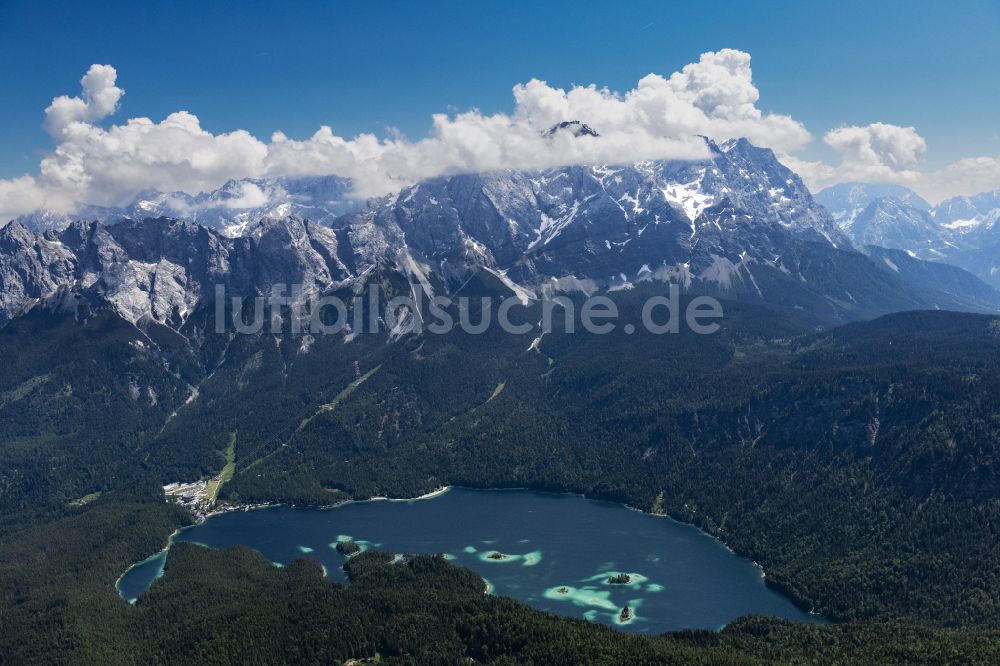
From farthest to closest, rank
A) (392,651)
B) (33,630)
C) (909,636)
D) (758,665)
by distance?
(33,630) → (392,651) → (909,636) → (758,665)

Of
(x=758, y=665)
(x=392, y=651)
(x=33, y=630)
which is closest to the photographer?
(x=758, y=665)

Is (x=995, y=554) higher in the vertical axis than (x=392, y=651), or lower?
higher

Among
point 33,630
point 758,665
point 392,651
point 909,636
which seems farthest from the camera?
point 33,630

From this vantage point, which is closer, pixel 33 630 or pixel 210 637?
pixel 210 637

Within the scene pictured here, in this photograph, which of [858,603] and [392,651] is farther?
[858,603]

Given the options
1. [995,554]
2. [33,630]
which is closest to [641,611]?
[995,554]

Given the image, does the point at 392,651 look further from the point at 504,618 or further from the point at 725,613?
the point at 725,613

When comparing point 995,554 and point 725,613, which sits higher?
point 995,554

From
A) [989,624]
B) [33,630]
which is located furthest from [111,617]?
[989,624]

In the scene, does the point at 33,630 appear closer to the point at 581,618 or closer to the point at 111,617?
the point at 111,617
